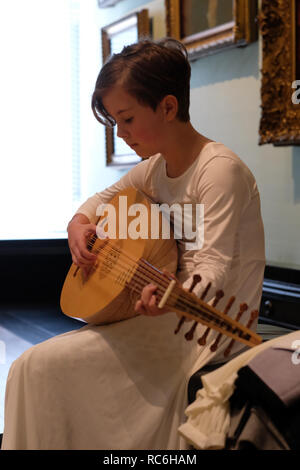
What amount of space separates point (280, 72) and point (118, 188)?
844 millimetres

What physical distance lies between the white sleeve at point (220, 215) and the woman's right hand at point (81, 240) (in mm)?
350

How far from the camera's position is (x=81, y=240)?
1562mm

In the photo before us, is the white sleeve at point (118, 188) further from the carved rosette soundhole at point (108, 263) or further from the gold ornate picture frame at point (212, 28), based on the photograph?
the gold ornate picture frame at point (212, 28)

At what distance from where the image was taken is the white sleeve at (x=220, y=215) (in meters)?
1.19

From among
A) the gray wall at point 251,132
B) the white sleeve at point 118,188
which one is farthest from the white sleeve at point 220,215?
the gray wall at point 251,132

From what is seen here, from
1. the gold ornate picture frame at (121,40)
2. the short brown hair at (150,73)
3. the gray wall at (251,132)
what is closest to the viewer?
the short brown hair at (150,73)

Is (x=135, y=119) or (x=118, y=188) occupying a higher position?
(x=135, y=119)

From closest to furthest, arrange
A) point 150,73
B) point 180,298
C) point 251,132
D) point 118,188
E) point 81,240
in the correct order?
point 180,298, point 150,73, point 81,240, point 118,188, point 251,132

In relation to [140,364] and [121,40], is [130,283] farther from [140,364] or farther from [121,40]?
[121,40]

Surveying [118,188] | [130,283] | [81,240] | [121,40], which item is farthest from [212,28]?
[130,283]

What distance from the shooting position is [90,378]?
1.26 meters

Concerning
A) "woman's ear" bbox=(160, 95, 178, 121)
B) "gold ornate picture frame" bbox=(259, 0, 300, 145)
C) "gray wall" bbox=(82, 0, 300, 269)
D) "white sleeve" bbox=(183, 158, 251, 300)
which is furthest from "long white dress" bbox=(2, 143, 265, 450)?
"gray wall" bbox=(82, 0, 300, 269)

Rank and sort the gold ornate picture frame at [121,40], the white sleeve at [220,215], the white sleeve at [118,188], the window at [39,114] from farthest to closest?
the window at [39,114] → the gold ornate picture frame at [121,40] → the white sleeve at [118,188] → the white sleeve at [220,215]
